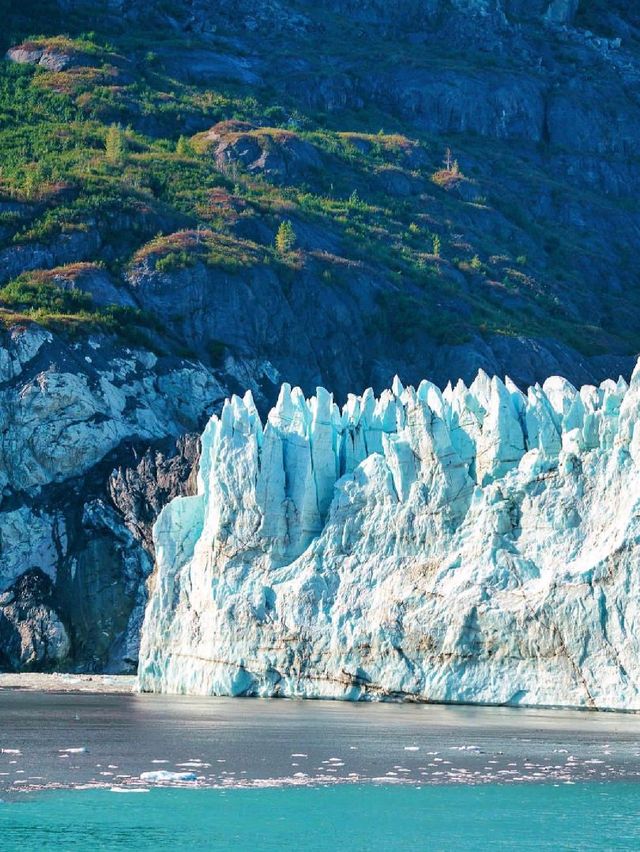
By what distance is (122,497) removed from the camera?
7762 centimetres

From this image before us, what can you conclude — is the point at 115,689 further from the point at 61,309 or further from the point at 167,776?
the point at 61,309

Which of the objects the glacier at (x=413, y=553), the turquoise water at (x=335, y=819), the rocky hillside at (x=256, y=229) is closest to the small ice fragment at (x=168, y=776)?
the turquoise water at (x=335, y=819)

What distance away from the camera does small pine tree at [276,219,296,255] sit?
109312 millimetres

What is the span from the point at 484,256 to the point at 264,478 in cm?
7274

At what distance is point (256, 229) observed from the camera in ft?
366

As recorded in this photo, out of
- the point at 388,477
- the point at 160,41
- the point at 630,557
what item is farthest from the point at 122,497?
the point at 160,41

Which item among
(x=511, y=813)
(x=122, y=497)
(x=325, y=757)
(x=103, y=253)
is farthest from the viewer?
(x=103, y=253)

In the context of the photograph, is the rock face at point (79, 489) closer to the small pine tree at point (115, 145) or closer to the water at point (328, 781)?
the water at point (328, 781)

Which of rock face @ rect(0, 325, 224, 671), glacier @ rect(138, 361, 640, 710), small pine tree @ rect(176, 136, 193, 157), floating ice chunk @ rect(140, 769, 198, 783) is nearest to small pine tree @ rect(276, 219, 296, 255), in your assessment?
small pine tree @ rect(176, 136, 193, 157)

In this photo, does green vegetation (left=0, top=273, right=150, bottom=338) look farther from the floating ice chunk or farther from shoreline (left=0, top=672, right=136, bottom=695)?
the floating ice chunk

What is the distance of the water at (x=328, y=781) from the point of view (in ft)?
98.7

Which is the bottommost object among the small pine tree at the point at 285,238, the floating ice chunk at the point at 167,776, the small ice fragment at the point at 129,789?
the small ice fragment at the point at 129,789

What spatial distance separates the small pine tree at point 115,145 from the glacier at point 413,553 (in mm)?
62718

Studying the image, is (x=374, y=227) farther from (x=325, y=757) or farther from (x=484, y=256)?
(x=325, y=757)
